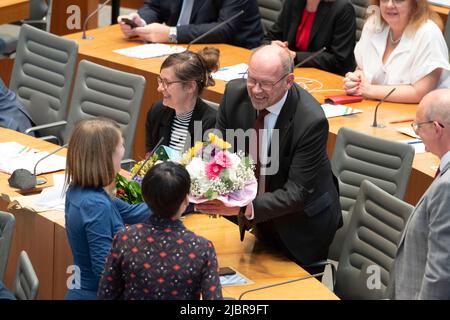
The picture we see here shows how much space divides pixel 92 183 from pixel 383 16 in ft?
9.91

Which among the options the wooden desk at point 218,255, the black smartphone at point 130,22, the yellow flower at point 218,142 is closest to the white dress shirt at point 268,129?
the wooden desk at point 218,255

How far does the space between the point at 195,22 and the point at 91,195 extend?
3.89 m

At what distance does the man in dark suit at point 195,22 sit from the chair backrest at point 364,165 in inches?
96.9

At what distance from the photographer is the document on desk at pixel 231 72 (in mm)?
7207

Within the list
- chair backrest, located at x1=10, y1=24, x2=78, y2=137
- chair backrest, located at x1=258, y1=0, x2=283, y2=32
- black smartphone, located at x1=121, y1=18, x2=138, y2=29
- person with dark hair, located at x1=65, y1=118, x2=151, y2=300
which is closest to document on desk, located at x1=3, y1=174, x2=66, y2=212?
person with dark hair, located at x1=65, y1=118, x2=151, y2=300

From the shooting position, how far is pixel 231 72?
731cm

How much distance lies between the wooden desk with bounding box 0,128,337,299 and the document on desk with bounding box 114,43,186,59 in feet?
7.21

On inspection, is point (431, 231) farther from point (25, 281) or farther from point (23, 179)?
point (23, 179)

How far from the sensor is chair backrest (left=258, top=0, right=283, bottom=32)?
28.6 ft

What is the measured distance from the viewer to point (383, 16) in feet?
21.9

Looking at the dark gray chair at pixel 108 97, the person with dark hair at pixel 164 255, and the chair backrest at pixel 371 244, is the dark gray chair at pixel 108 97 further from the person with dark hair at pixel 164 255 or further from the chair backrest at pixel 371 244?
the person with dark hair at pixel 164 255

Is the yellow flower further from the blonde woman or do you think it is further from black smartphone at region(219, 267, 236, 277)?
the blonde woman

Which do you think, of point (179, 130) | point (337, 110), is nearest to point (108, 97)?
point (179, 130)

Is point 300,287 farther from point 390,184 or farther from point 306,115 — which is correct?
point 390,184
